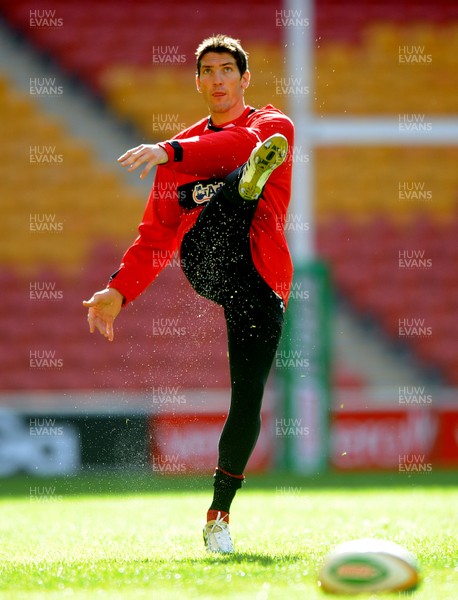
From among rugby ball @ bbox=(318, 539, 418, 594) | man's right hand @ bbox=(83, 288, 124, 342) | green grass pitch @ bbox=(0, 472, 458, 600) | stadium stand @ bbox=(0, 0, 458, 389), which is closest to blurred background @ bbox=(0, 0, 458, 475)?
stadium stand @ bbox=(0, 0, 458, 389)

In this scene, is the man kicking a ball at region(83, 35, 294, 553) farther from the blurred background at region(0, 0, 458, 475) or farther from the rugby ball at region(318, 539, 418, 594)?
the blurred background at region(0, 0, 458, 475)

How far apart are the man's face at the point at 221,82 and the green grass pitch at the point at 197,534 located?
5.53 feet

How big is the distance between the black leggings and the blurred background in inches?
227

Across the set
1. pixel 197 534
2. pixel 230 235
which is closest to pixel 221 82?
pixel 230 235

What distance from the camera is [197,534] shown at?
4.77m

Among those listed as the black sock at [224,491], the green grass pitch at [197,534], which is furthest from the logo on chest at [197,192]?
the green grass pitch at [197,534]

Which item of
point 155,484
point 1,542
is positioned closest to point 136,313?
point 155,484

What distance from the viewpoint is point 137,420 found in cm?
930

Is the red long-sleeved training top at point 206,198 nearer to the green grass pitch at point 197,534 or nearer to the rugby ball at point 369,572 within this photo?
the green grass pitch at point 197,534

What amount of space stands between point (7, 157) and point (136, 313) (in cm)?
212

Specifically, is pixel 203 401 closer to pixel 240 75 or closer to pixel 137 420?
pixel 137 420

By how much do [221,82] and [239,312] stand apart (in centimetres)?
91

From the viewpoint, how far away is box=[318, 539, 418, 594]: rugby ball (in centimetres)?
311

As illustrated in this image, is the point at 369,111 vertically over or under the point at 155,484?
over
